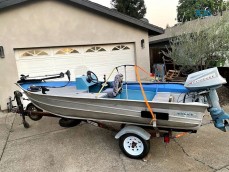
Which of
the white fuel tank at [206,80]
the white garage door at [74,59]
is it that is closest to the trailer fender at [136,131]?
the white fuel tank at [206,80]

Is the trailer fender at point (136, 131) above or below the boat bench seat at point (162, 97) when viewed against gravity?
below

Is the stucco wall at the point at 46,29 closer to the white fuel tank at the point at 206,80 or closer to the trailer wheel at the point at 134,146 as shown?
the trailer wheel at the point at 134,146

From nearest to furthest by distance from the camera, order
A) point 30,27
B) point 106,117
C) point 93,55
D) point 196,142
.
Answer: point 106,117 → point 196,142 → point 30,27 → point 93,55

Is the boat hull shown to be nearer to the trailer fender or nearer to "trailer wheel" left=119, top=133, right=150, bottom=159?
the trailer fender

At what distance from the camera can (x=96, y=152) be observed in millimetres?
3662

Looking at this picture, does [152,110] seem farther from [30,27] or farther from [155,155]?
[30,27]

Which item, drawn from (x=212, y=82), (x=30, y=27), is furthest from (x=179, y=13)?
(x=212, y=82)

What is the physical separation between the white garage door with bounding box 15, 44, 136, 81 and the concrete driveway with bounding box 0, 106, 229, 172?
232cm

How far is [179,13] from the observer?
30.7 meters

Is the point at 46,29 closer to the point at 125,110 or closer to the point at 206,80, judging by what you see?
the point at 125,110

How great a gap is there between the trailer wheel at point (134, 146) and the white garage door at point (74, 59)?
3.10 meters

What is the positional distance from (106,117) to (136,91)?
97 cm

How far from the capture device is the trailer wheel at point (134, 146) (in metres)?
3.21

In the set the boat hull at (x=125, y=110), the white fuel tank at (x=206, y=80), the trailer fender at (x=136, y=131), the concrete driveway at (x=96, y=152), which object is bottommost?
the concrete driveway at (x=96, y=152)
